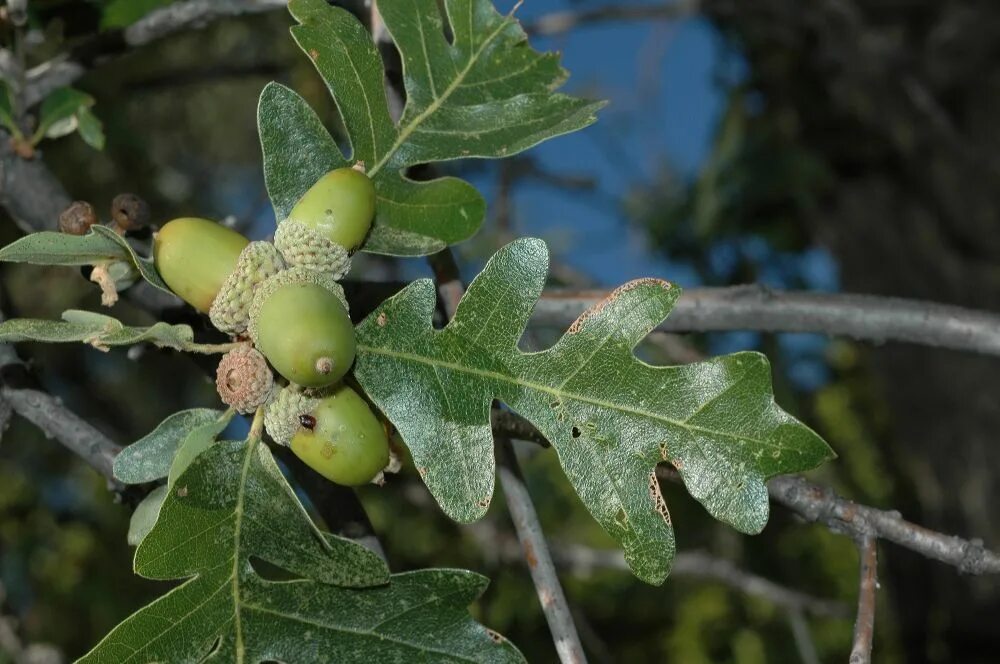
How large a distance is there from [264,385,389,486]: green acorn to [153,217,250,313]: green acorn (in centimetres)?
13

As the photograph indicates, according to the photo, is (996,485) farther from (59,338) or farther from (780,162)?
(59,338)

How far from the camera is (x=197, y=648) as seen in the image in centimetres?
100

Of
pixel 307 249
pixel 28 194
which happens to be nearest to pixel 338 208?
pixel 307 249

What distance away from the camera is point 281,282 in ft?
3.17

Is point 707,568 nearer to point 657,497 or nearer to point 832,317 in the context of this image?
point 832,317

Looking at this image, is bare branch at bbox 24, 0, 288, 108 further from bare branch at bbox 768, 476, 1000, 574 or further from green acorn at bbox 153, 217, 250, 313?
bare branch at bbox 768, 476, 1000, 574

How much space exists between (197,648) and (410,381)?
0.33 metres

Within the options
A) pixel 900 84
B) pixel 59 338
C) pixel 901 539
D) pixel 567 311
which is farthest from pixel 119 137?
pixel 900 84

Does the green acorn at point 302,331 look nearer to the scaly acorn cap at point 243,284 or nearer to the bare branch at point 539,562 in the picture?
the scaly acorn cap at point 243,284

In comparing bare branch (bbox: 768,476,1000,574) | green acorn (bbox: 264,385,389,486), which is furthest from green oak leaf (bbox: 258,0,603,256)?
bare branch (bbox: 768,476,1000,574)

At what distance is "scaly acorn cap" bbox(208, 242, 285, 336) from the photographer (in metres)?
0.99

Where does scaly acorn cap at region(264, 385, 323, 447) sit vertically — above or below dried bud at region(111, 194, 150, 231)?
below

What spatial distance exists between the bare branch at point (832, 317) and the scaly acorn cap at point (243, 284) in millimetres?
615

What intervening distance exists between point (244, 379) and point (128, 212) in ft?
1.12
